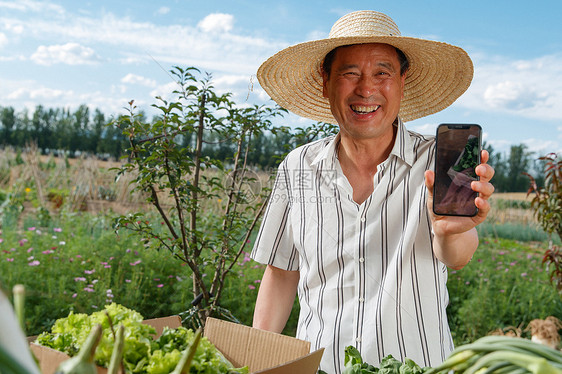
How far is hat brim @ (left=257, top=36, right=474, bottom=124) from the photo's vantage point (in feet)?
5.65

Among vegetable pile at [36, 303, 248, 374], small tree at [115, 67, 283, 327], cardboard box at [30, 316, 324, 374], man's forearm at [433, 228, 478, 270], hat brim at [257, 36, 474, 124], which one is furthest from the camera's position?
small tree at [115, 67, 283, 327]

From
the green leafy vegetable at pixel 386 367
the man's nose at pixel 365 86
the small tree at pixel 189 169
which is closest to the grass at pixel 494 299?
the small tree at pixel 189 169

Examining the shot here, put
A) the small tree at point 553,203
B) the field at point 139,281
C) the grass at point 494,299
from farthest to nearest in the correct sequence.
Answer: the grass at point 494,299 < the small tree at point 553,203 < the field at point 139,281

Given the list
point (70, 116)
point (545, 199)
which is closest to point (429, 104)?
point (545, 199)

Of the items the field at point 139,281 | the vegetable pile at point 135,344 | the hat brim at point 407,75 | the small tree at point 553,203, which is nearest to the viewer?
the vegetable pile at point 135,344

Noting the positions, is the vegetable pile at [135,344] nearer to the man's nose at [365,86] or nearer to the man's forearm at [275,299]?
the man's forearm at [275,299]

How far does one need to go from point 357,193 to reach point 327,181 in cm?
12

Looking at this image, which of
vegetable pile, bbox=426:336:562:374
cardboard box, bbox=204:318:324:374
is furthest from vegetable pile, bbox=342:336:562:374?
cardboard box, bbox=204:318:324:374

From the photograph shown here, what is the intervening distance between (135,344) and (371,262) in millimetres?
987

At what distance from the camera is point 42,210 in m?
6.50

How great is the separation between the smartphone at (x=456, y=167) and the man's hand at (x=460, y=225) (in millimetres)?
20

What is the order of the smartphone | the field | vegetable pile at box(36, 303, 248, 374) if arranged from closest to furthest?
vegetable pile at box(36, 303, 248, 374)
the smartphone
the field

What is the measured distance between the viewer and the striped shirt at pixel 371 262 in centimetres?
150

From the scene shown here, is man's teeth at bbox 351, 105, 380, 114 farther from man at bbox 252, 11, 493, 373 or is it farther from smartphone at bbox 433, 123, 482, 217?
smartphone at bbox 433, 123, 482, 217
